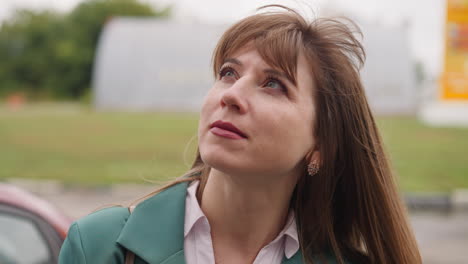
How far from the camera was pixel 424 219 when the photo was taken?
9.19m

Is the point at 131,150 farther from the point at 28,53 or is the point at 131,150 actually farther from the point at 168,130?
the point at 28,53

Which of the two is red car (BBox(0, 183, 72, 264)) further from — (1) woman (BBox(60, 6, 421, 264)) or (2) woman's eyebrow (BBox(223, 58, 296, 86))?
(2) woman's eyebrow (BBox(223, 58, 296, 86))

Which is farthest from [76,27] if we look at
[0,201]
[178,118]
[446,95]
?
[0,201]

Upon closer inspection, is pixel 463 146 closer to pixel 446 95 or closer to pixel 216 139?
pixel 446 95

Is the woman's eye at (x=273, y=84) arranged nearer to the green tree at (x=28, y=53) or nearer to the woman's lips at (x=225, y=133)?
the woman's lips at (x=225, y=133)

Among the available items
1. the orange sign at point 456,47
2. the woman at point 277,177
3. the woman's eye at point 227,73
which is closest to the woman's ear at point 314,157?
the woman at point 277,177

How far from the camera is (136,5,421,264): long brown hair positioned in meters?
1.90

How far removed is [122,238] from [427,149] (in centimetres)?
1469

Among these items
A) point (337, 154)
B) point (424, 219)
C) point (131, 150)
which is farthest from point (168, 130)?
point (337, 154)

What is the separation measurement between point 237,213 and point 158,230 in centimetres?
26

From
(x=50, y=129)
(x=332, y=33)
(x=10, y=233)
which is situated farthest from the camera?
(x=50, y=129)

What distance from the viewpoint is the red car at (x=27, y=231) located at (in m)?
2.98

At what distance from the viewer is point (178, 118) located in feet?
75.1

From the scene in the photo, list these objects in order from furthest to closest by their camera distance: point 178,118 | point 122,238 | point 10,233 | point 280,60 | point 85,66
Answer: point 85,66
point 178,118
point 10,233
point 280,60
point 122,238
